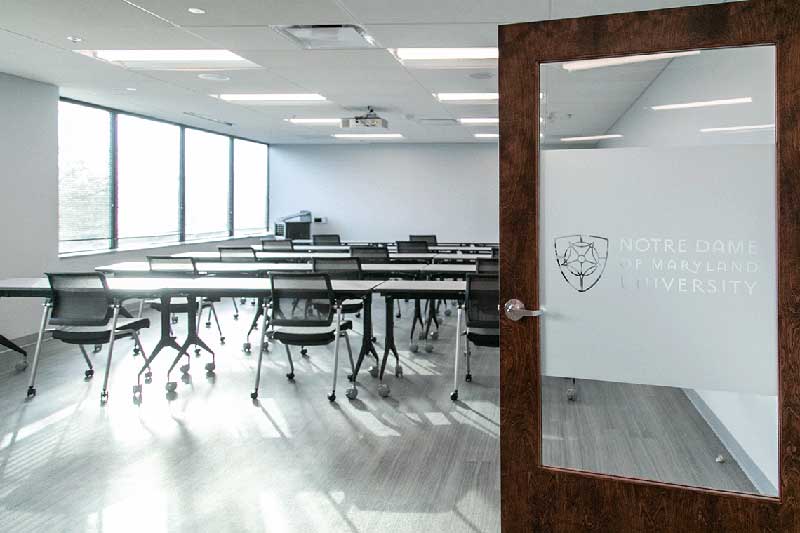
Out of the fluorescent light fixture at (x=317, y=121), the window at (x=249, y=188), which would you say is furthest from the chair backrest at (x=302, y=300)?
the window at (x=249, y=188)

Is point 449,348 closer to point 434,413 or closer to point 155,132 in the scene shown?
point 434,413

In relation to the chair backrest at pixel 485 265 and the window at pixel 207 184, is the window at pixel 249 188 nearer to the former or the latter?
the window at pixel 207 184

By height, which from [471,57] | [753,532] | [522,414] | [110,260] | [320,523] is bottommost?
[320,523]

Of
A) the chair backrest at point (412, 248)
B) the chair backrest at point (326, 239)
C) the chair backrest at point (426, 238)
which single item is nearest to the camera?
the chair backrest at point (412, 248)

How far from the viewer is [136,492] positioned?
11.3 feet

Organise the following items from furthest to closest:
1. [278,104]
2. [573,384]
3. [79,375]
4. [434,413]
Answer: [278,104]
[79,375]
[434,413]
[573,384]

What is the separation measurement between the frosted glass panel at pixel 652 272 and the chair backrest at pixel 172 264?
4.71 m

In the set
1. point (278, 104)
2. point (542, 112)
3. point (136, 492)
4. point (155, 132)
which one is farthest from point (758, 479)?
point (155, 132)

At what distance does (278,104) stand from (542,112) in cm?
727

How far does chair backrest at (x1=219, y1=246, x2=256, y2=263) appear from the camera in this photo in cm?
831

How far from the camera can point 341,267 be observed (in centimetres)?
673

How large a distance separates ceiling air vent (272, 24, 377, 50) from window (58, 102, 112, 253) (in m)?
4.41

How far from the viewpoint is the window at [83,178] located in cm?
889

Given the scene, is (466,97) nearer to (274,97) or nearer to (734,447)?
(274,97)
